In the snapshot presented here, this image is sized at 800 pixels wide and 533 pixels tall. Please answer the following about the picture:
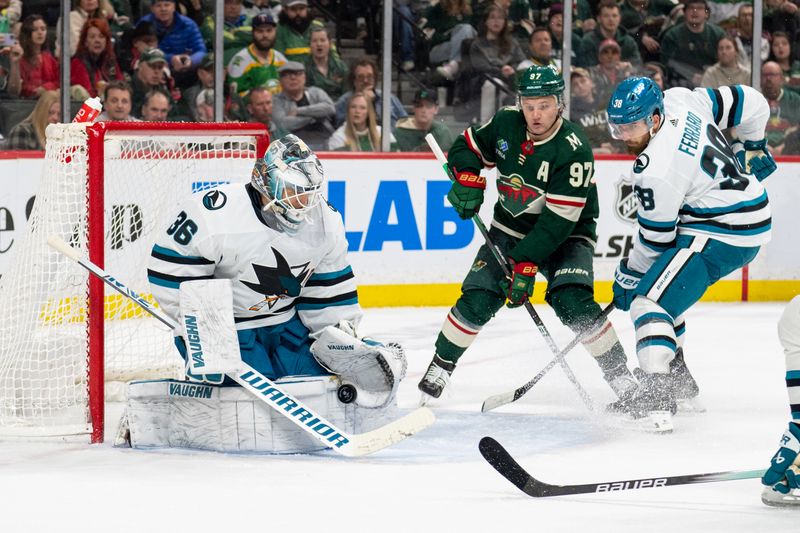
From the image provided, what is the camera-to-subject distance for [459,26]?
273 inches

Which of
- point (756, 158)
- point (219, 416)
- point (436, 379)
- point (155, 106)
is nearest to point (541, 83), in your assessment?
point (756, 158)

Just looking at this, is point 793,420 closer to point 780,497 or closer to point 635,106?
point 780,497

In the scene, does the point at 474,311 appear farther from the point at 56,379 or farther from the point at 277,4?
the point at 277,4

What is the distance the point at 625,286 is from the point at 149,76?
2945 mm

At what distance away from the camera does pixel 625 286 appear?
4148mm

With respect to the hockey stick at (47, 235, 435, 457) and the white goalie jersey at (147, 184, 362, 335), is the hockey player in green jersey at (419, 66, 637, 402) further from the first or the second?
the hockey stick at (47, 235, 435, 457)

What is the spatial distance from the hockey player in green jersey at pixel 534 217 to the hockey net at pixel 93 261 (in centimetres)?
71

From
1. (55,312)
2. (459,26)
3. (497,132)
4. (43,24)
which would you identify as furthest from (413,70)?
(55,312)

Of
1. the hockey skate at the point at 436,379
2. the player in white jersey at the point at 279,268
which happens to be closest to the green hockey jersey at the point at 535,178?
the hockey skate at the point at 436,379

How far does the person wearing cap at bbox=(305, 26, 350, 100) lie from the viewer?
6.67 metres

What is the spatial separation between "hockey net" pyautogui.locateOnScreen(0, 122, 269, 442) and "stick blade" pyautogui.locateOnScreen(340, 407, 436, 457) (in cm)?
73

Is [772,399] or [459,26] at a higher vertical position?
[459,26]

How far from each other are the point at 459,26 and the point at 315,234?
360 centimetres

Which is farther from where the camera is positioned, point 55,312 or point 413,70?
point 413,70
